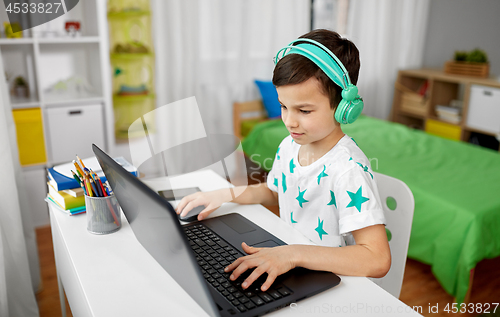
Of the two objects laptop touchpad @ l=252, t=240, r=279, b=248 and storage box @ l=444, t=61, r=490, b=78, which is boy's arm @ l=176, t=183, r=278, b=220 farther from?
storage box @ l=444, t=61, r=490, b=78

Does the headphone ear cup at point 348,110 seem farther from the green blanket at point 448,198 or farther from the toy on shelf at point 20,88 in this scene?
the toy on shelf at point 20,88

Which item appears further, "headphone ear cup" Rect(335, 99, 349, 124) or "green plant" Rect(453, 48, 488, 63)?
"green plant" Rect(453, 48, 488, 63)

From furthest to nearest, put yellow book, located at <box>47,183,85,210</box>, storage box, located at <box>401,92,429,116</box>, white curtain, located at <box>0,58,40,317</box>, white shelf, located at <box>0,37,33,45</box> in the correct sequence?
storage box, located at <box>401,92,429,116</box>
white shelf, located at <box>0,37,33,45</box>
white curtain, located at <box>0,58,40,317</box>
yellow book, located at <box>47,183,85,210</box>

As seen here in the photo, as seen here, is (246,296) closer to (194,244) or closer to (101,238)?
(194,244)

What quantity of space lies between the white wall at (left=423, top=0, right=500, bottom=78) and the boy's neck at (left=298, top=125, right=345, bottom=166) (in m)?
3.36

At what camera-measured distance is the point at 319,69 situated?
2.94 feet

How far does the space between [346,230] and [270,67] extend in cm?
268

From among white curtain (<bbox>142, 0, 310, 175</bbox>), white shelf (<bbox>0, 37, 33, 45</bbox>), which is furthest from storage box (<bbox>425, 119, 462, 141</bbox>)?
white shelf (<bbox>0, 37, 33, 45</bbox>)

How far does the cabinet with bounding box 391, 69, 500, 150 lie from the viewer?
328cm

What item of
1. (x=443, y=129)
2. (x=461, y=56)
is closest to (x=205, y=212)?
(x=443, y=129)

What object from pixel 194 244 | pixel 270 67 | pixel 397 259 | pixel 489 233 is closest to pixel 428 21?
pixel 270 67

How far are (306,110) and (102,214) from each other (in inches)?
21.4

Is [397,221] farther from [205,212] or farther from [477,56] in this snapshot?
[477,56]

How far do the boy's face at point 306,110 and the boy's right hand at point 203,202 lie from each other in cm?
29
